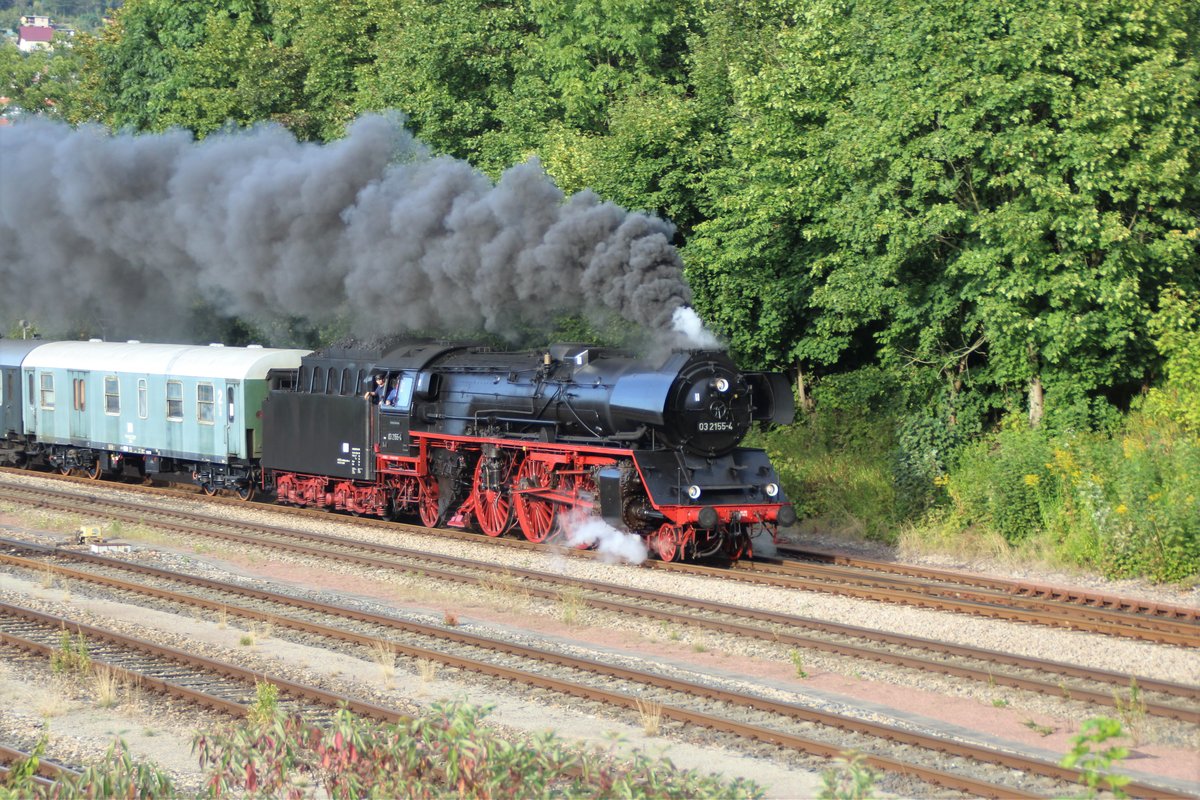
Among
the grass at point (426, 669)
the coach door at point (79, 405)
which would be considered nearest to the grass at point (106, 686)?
the grass at point (426, 669)

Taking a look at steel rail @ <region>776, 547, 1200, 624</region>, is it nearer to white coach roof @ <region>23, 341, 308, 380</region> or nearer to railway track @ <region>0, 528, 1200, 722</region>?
railway track @ <region>0, 528, 1200, 722</region>

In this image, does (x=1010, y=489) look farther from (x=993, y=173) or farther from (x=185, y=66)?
(x=185, y=66)

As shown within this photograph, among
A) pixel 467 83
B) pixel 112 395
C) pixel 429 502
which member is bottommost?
pixel 429 502

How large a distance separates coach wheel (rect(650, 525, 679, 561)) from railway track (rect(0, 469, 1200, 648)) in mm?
142

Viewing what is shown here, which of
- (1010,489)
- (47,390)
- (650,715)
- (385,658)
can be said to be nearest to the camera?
(650,715)

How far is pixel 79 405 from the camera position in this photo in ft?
83.9

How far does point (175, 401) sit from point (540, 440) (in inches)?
398

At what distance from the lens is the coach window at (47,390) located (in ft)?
86.1

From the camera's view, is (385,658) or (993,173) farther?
(993,173)

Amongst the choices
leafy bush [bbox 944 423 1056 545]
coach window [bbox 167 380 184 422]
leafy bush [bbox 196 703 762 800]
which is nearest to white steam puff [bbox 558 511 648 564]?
leafy bush [bbox 944 423 1056 545]

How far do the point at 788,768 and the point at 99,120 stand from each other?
36.5 m

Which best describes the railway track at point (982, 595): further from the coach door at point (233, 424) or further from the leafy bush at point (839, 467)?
the coach door at point (233, 424)

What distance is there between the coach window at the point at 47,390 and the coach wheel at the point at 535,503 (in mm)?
14024

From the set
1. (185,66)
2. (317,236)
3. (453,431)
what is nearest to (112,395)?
(317,236)
